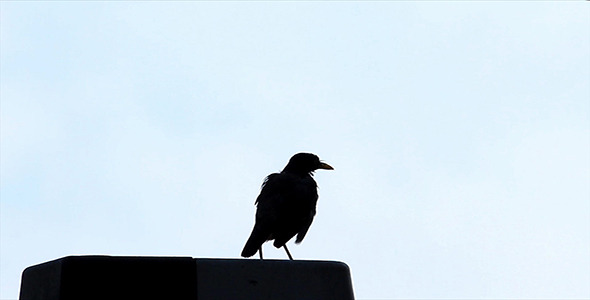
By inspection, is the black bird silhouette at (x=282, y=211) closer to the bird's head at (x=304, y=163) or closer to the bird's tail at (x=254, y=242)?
the bird's tail at (x=254, y=242)

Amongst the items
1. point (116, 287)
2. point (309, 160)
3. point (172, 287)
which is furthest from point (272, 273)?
point (309, 160)

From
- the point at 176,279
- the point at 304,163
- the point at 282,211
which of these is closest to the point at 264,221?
the point at 282,211

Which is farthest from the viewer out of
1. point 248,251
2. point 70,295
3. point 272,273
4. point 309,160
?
point 309,160

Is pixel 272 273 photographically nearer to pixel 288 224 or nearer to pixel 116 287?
pixel 116 287

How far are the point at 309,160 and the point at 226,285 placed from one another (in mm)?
5101

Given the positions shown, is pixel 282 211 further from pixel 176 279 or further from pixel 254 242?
pixel 176 279

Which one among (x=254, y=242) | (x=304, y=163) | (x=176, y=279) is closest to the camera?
(x=176, y=279)

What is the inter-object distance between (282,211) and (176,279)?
4.12 meters

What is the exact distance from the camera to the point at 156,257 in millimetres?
3703

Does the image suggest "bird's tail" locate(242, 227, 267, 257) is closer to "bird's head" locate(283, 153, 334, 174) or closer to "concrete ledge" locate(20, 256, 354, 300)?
"bird's head" locate(283, 153, 334, 174)

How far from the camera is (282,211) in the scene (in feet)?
25.6

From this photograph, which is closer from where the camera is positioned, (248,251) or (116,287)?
(116,287)

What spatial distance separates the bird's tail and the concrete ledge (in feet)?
12.4

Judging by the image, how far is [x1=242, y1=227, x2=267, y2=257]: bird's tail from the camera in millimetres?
7685
